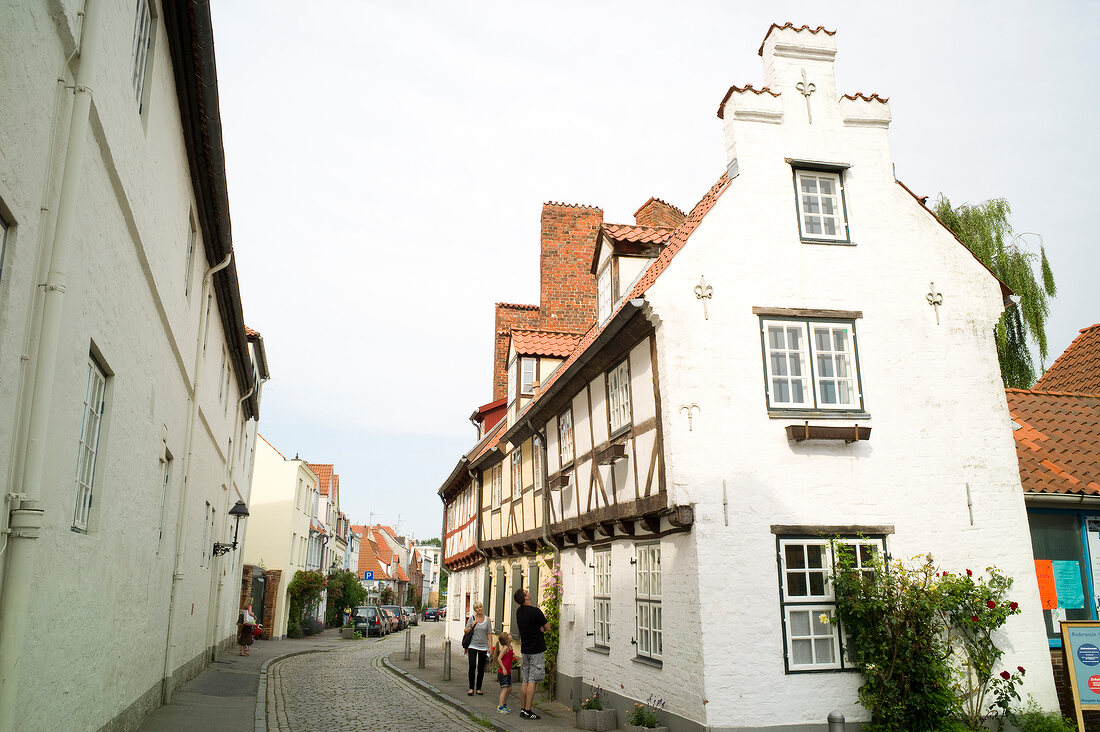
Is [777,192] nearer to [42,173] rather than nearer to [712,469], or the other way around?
[712,469]

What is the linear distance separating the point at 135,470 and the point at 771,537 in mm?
7057

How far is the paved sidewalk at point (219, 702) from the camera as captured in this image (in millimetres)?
10166

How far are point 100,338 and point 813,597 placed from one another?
26.4 feet

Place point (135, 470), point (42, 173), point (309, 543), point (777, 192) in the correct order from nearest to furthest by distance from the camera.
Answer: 1. point (42, 173)
2. point (135, 470)
3. point (777, 192)
4. point (309, 543)

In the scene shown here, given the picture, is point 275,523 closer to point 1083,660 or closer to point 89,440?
point 89,440

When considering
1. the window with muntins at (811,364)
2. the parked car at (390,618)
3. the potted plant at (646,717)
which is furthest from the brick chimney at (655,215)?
the parked car at (390,618)

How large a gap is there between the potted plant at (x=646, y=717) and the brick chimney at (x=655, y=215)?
985 cm

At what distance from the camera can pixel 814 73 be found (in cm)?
1180

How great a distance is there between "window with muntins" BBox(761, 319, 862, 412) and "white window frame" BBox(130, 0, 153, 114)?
24.4 ft

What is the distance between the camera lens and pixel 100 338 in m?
6.28

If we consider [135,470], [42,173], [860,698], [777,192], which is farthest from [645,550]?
[42,173]

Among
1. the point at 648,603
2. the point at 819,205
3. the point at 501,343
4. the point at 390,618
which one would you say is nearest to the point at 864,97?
the point at 819,205

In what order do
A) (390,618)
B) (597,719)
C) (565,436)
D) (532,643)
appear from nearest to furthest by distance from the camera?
(597,719) → (532,643) → (565,436) → (390,618)

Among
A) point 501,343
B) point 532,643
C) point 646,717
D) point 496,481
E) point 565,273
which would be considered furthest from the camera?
point 501,343
